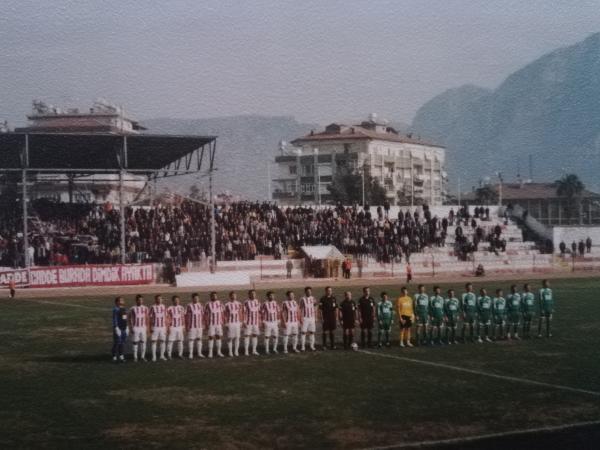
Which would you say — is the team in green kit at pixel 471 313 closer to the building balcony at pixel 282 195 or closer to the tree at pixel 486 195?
the tree at pixel 486 195

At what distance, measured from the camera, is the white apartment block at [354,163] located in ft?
324

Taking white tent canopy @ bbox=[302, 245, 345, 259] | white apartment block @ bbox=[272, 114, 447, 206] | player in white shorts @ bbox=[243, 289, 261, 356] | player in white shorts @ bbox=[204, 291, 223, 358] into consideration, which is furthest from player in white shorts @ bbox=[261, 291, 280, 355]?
white apartment block @ bbox=[272, 114, 447, 206]

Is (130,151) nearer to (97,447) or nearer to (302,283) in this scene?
(302,283)

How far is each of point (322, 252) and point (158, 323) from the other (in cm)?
2714

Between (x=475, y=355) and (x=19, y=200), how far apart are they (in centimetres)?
4164

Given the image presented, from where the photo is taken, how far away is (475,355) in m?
17.6

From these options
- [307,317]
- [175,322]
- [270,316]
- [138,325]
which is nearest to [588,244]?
[307,317]

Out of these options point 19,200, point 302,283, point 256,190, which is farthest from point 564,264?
point 256,190

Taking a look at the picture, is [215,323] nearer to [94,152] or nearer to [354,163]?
[94,152]

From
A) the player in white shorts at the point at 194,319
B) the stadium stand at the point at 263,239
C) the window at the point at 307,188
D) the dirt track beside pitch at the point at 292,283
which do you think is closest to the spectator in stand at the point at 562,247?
the stadium stand at the point at 263,239

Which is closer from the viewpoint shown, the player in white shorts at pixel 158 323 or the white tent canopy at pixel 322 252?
the player in white shorts at pixel 158 323

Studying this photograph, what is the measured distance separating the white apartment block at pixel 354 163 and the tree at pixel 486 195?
6001 mm

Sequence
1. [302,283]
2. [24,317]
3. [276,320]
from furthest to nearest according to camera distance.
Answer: [302,283] < [24,317] < [276,320]

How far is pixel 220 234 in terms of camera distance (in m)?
45.7
